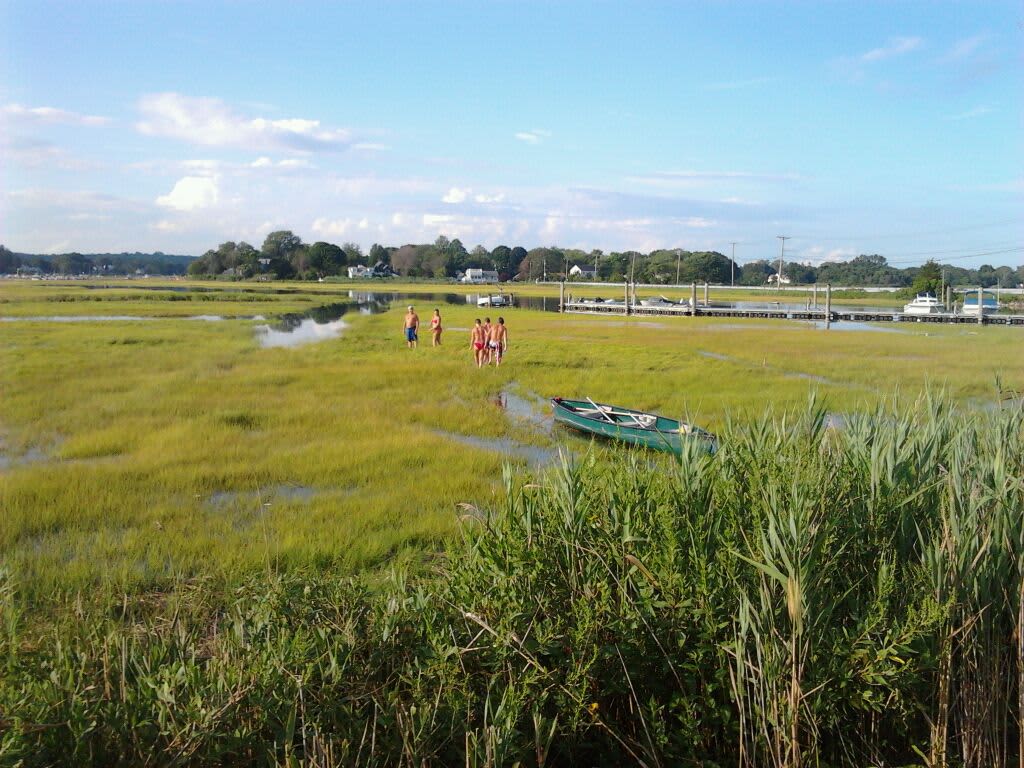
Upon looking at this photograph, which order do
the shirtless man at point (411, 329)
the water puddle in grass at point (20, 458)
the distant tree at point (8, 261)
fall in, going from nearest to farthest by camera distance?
the water puddle in grass at point (20, 458) → the distant tree at point (8, 261) → the shirtless man at point (411, 329)

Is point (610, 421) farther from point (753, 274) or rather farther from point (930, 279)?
point (753, 274)

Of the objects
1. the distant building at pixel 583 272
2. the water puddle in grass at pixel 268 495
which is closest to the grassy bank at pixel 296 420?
the water puddle in grass at pixel 268 495

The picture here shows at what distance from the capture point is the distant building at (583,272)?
87625mm

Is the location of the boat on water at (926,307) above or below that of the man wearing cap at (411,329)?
above


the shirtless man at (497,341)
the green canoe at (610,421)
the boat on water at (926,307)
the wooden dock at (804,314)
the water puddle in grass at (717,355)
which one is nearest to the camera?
the green canoe at (610,421)

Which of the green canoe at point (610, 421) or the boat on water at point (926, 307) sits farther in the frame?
the boat on water at point (926, 307)

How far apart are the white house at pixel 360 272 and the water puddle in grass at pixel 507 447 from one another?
156 ft

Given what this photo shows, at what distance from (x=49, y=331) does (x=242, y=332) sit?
5.94 meters

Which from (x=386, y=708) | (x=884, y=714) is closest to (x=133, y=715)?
(x=386, y=708)

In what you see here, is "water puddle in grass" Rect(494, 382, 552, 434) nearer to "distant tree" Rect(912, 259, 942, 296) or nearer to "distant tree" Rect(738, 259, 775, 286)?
"distant tree" Rect(912, 259, 942, 296)

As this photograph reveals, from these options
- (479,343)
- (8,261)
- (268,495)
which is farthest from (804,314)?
(268,495)

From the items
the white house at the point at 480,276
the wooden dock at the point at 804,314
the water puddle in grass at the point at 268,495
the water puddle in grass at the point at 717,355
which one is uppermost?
the white house at the point at 480,276

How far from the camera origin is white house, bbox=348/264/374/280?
58.5 m

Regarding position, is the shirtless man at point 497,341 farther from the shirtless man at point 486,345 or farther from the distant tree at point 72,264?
the distant tree at point 72,264
